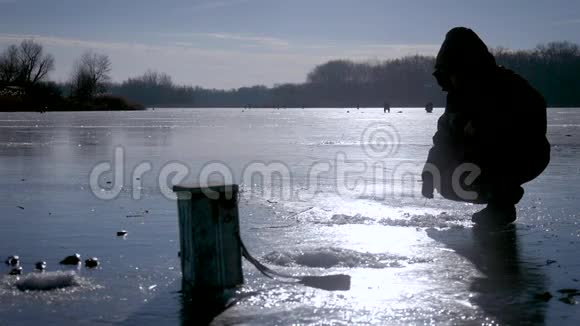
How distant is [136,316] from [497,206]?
4485mm

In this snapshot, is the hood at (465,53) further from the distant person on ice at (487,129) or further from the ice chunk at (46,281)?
the ice chunk at (46,281)

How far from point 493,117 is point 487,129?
0.13 m

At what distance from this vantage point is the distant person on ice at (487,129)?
7484mm

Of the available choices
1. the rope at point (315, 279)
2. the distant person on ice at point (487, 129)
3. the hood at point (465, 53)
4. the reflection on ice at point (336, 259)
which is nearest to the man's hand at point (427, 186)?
the distant person on ice at point (487, 129)

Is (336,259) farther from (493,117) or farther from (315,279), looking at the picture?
(493,117)

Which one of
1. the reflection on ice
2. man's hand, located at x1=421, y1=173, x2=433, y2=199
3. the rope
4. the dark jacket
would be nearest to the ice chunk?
the rope

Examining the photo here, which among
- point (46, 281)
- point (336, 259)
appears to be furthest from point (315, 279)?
point (46, 281)

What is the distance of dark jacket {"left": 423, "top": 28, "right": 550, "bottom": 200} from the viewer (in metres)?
7.48

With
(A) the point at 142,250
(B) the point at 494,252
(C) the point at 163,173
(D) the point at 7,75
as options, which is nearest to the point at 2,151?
(C) the point at 163,173

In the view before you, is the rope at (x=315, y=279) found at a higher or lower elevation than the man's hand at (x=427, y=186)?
lower

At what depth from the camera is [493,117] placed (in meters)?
7.46

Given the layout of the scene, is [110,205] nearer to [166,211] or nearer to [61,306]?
[166,211]

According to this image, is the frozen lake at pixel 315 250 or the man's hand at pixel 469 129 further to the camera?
the man's hand at pixel 469 129

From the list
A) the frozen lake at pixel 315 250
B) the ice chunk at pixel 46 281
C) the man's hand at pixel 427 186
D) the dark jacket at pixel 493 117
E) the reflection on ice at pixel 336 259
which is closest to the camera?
the frozen lake at pixel 315 250
